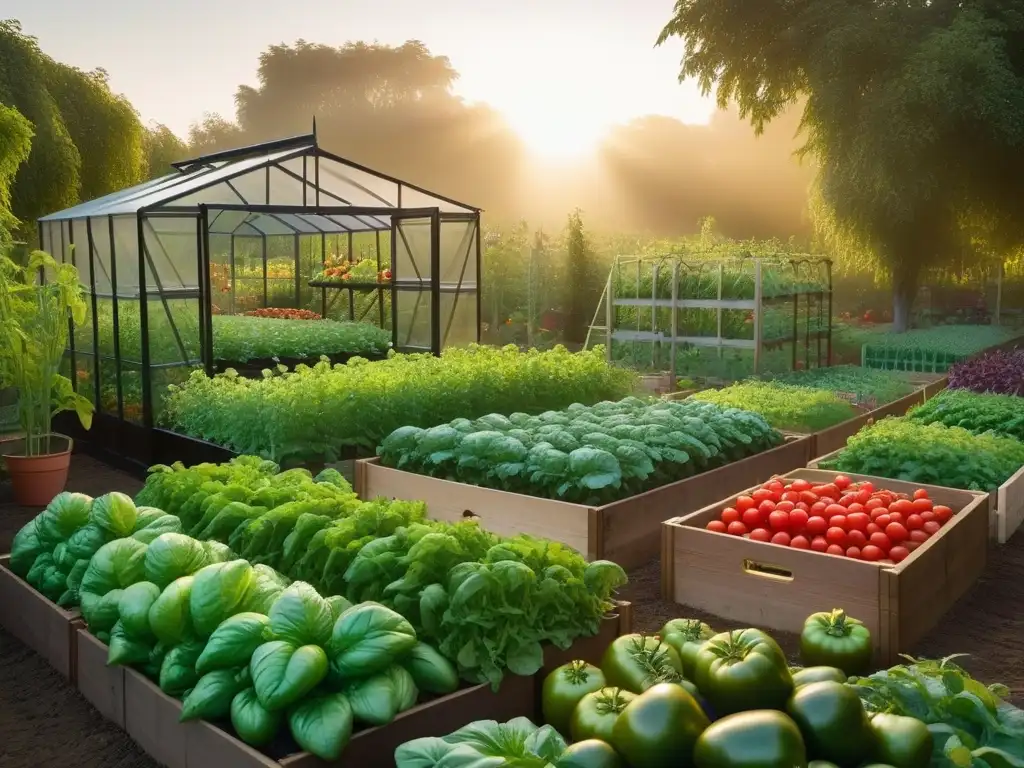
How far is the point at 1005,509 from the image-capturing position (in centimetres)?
597

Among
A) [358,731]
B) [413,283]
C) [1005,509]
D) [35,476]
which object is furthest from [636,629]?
[413,283]

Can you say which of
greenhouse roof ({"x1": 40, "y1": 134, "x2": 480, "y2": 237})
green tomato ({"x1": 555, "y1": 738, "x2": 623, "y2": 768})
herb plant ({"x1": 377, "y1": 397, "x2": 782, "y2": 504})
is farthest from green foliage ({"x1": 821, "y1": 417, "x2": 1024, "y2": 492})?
greenhouse roof ({"x1": 40, "y1": 134, "x2": 480, "y2": 237})

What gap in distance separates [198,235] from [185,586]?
6787 mm

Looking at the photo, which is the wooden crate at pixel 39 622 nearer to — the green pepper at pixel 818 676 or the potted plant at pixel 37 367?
the green pepper at pixel 818 676

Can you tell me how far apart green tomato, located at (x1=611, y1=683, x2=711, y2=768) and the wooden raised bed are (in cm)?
81

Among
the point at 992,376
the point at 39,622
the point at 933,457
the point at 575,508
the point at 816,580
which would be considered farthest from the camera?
→ the point at 992,376

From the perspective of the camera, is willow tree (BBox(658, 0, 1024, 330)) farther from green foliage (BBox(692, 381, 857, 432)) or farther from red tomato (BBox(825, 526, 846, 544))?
red tomato (BBox(825, 526, 846, 544))

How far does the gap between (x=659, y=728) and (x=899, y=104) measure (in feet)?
47.7

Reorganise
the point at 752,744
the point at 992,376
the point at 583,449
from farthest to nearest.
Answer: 1. the point at 992,376
2. the point at 583,449
3. the point at 752,744

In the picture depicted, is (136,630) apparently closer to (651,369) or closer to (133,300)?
(133,300)

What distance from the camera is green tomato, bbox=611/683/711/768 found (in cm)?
212

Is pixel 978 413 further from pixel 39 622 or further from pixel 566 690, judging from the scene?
pixel 39 622

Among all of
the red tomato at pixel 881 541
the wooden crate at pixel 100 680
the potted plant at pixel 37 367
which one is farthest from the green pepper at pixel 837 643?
the potted plant at pixel 37 367

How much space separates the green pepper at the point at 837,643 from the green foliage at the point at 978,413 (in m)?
3.89
